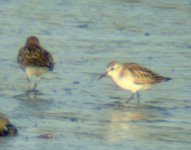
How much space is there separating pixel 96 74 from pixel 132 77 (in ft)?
2.82

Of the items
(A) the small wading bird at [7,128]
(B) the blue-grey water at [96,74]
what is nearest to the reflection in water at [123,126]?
(B) the blue-grey water at [96,74]

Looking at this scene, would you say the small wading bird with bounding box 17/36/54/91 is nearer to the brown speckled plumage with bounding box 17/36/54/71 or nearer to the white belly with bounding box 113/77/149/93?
the brown speckled plumage with bounding box 17/36/54/71

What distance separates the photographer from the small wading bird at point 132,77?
14.4 m

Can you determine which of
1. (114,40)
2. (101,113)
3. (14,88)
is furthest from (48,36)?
(101,113)

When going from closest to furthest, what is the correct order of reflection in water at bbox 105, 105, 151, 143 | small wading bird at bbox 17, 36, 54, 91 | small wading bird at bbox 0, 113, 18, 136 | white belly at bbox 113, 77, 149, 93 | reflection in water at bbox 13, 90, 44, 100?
small wading bird at bbox 0, 113, 18, 136 < reflection in water at bbox 105, 105, 151, 143 < reflection in water at bbox 13, 90, 44, 100 < white belly at bbox 113, 77, 149, 93 < small wading bird at bbox 17, 36, 54, 91

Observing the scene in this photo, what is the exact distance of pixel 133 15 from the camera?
20422 mm

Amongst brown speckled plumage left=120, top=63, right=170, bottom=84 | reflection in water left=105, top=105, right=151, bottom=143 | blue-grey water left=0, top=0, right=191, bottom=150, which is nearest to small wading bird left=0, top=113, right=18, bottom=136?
blue-grey water left=0, top=0, right=191, bottom=150

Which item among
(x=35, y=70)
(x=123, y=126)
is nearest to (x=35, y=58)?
(x=35, y=70)

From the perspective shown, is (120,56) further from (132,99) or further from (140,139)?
(140,139)

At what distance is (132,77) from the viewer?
14547 millimetres

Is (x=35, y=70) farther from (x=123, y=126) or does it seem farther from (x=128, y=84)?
(x=123, y=126)

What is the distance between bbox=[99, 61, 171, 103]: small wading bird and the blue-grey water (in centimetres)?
16

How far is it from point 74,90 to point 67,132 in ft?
9.00

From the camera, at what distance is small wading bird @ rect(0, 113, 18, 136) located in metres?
11.0
